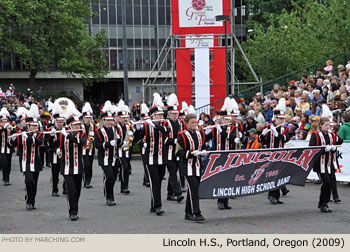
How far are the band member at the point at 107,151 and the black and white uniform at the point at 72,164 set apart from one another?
1073 mm

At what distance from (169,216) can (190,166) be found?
47.7 inches

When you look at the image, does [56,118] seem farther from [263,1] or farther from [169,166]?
[263,1]

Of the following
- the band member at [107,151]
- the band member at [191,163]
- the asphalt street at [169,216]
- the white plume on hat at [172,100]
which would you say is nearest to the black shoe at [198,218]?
the band member at [191,163]

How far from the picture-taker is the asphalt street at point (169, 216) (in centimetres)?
909

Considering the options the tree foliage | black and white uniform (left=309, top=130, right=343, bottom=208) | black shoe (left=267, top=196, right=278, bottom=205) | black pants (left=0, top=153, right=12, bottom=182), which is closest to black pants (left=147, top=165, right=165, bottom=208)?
black shoe (left=267, top=196, right=278, bottom=205)

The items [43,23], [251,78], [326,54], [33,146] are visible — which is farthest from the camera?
[43,23]

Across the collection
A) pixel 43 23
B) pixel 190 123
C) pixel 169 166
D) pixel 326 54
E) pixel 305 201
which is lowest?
pixel 305 201

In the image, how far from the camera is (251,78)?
34.4 metres

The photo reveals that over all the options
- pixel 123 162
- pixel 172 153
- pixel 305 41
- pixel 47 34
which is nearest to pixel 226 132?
pixel 172 153

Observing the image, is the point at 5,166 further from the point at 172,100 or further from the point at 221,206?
the point at 221,206

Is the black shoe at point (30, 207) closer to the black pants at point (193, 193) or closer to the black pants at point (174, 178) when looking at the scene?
the black pants at point (174, 178)

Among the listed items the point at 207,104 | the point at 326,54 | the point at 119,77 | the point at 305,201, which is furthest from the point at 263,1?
the point at 305,201

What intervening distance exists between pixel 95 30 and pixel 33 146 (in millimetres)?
47209

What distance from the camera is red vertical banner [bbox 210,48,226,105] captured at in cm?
2666
